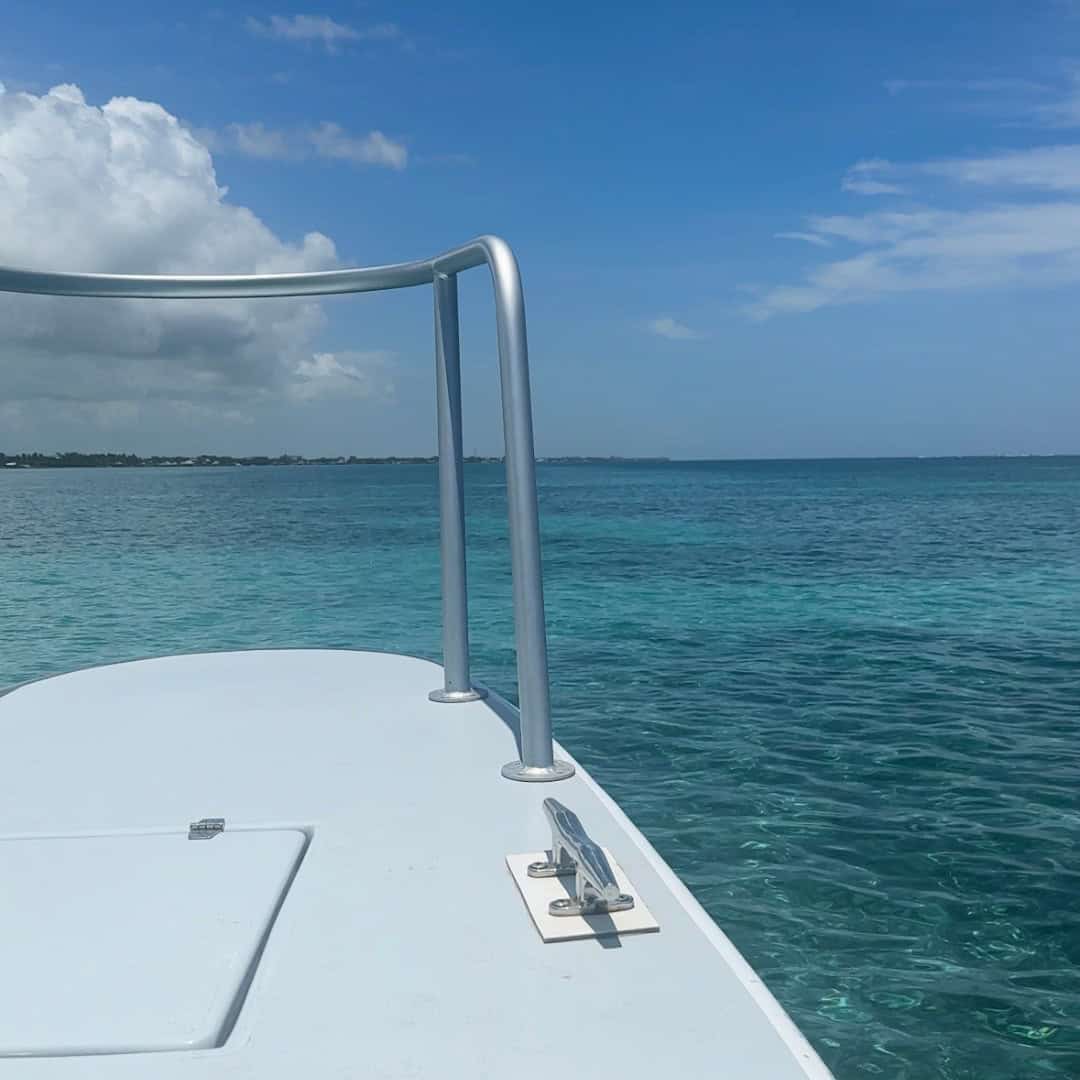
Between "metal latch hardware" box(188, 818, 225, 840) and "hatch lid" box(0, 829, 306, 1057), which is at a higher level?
"metal latch hardware" box(188, 818, 225, 840)

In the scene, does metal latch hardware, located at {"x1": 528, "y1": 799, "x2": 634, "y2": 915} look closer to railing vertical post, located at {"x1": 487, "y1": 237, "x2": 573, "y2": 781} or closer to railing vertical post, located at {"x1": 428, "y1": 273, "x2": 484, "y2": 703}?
railing vertical post, located at {"x1": 487, "y1": 237, "x2": 573, "y2": 781}

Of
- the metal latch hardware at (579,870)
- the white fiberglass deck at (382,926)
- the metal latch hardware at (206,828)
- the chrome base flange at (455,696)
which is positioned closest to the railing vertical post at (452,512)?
the chrome base flange at (455,696)

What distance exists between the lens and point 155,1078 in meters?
1.55

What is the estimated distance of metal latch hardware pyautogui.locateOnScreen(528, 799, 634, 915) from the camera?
1906 mm

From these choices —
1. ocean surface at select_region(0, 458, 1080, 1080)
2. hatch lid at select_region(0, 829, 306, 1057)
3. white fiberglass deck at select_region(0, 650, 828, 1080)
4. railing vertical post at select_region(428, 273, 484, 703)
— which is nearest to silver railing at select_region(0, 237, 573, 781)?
railing vertical post at select_region(428, 273, 484, 703)

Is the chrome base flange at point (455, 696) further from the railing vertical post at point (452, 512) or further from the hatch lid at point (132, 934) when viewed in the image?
the hatch lid at point (132, 934)

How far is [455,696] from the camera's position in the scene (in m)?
3.93

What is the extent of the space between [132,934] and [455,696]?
2.00 metres

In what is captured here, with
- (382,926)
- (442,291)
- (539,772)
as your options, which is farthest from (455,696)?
(382,926)

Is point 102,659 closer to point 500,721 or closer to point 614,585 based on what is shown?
point 614,585

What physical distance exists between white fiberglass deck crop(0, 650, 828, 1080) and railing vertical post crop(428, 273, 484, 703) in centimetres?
27

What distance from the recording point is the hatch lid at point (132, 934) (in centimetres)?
168

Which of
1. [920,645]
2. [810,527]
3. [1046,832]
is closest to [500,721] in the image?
[1046,832]

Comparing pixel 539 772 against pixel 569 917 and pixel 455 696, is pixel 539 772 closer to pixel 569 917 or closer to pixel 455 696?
pixel 569 917
